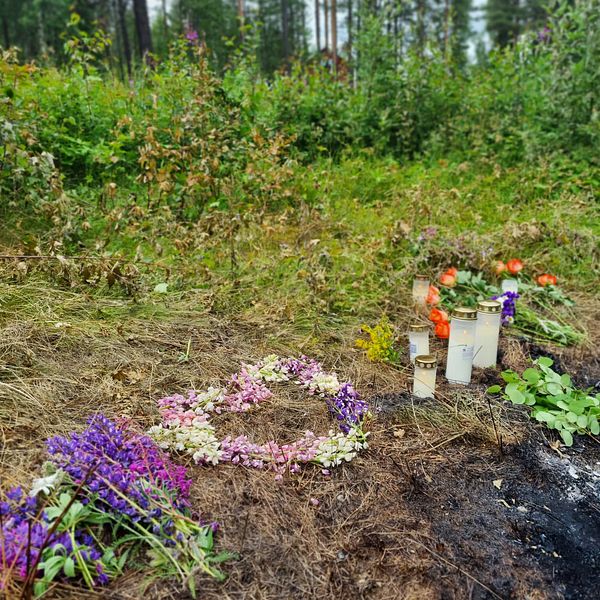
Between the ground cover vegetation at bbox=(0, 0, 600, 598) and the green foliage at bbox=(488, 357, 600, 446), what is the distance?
0.01 meters

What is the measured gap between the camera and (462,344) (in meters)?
2.30

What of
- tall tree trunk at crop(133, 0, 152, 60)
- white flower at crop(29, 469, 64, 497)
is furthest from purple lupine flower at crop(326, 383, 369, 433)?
tall tree trunk at crop(133, 0, 152, 60)

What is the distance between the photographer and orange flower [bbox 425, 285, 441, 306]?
9.78ft

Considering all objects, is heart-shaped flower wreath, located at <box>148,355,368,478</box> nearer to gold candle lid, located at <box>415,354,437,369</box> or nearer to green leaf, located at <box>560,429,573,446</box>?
gold candle lid, located at <box>415,354,437,369</box>

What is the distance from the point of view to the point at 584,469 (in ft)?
6.12

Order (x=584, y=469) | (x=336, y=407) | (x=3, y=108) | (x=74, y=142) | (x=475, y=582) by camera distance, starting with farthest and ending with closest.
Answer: (x=74, y=142) < (x=3, y=108) < (x=336, y=407) < (x=584, y=469) < (x=475, y=582)

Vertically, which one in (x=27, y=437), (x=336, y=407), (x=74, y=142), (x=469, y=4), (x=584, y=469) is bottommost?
(x=584, y=469)

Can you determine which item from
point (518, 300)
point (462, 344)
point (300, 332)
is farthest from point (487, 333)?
point (300, 332)

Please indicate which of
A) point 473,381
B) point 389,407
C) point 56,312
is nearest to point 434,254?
point 473,381

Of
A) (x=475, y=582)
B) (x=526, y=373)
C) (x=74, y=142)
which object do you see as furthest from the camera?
(x=74, y=142)

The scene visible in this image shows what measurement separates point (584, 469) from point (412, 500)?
748mm

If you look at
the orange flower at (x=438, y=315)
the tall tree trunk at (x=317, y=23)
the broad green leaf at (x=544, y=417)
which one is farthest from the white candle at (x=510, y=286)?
the tall tree trunk at (x=317, y=23)

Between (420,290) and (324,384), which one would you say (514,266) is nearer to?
(420,290)

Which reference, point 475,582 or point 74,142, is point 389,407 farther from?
point 74,142
